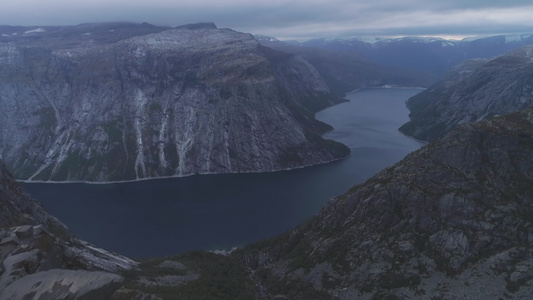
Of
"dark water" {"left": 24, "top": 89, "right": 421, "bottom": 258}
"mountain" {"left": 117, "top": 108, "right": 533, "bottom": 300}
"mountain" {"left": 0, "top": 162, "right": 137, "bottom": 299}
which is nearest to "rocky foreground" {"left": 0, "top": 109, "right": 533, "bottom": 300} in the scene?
"mountain" {"left": 117, "top": 108, "right": 533, "bottom": 300}

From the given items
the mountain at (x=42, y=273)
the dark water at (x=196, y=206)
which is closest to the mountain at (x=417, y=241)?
the mountain at (x=42, y=273)

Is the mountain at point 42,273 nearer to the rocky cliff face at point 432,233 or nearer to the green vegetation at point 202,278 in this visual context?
the green vegetation at point 202,278

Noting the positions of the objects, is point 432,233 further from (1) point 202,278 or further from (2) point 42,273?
(2) point 42,273

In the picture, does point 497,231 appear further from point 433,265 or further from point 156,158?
point 156,158

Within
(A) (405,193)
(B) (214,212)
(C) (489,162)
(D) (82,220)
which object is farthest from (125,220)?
(C) (489,162)

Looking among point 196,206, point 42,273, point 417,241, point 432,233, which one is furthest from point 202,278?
point 196,206
